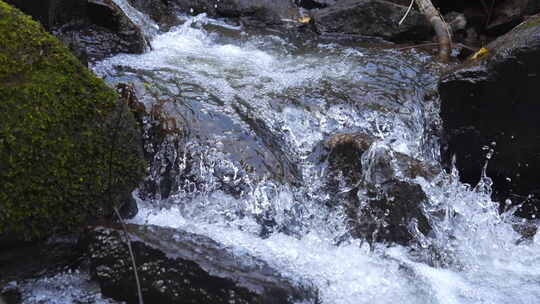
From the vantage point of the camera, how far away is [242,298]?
9.11 feet

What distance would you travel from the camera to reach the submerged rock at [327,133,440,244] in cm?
388

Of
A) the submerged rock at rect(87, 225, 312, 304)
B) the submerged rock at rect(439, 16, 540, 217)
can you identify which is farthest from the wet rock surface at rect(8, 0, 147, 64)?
the submerged rock at rect(439, 16, 540, 217)

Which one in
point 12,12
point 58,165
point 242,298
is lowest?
point 242,298

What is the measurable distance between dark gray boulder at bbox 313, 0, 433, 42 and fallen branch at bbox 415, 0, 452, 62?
5.2 inches

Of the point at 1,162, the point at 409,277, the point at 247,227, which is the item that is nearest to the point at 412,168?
the point at 409,277

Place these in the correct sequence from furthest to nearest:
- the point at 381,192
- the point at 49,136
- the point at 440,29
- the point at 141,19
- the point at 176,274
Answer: the point at 141,19 < the point at 440,29 < the point at 381,192 < the point at 49,136 < the point at 176,274

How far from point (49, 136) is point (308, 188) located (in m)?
2.03

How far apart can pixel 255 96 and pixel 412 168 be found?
1768 mm

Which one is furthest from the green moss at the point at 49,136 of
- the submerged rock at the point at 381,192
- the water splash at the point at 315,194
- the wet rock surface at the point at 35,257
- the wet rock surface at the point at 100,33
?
the wet rock surface at the point at 100,33

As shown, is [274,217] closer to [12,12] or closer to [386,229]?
[386,229]

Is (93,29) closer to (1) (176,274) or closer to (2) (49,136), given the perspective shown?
(2) (49,136)

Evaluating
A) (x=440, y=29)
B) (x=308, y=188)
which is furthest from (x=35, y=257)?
(x=440, y=29)

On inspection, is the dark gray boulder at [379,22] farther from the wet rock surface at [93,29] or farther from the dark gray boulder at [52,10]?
the dark gray boulder at [52,10]

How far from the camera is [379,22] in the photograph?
288 inches
